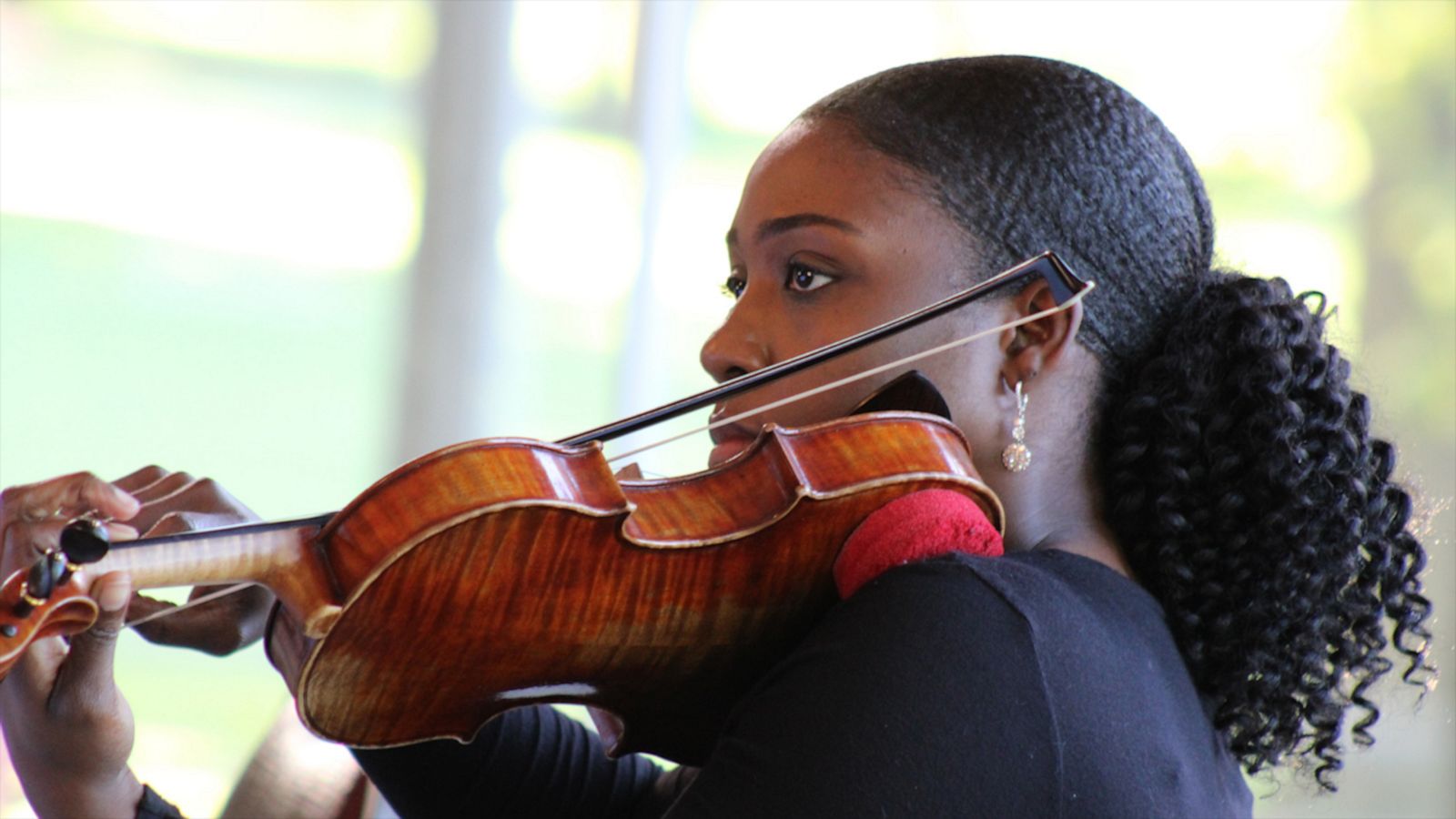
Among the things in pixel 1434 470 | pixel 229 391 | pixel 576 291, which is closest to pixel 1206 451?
pixel 1434 470

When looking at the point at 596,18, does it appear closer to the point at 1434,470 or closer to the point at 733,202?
the point at 733,202

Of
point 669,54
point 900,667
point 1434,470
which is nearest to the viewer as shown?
point 900,667

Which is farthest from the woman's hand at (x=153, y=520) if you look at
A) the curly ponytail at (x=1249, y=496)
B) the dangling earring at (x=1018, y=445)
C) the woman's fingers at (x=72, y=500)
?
the curly ponytail at (x=1249, y=496)

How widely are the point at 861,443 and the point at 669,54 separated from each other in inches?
64.2

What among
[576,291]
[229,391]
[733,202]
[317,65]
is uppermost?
[317,65]

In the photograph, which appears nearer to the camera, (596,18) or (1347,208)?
(1347,208)

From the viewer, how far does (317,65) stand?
233cm

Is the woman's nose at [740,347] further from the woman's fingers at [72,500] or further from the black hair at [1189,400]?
the woman's fingers at [72,500]

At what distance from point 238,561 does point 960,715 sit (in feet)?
1.32

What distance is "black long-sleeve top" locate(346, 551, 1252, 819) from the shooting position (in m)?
0.83

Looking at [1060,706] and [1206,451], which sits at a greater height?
[1206,451]

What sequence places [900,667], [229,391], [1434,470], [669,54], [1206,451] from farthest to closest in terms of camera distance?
[669,54], [229,391], [1434,470], [1206,451], [900,667]

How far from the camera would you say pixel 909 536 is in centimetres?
92

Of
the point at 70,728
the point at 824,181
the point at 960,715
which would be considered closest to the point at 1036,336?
the point at 824,181
